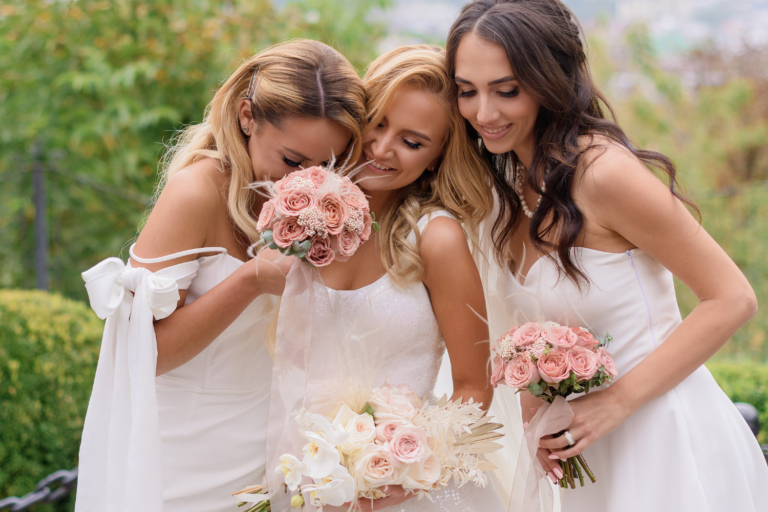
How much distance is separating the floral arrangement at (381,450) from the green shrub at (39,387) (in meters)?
2.19

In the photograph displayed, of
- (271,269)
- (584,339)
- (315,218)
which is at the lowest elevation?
(584,339)

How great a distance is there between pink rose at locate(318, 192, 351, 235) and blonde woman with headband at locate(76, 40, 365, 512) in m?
0.33

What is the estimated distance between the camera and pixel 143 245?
2580 mm

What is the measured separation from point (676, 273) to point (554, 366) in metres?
0.64

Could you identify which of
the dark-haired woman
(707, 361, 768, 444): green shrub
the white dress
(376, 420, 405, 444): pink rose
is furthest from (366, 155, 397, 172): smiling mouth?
(707, 361, 768, 444): green shrub

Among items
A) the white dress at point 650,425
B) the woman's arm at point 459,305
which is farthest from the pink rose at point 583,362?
the woman's arm at point 459,305

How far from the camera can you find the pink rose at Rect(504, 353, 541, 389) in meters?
2.31

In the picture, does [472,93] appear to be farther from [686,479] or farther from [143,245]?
[686,479]

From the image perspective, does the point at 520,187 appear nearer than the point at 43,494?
Yes

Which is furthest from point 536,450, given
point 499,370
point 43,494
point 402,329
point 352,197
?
point 43,494

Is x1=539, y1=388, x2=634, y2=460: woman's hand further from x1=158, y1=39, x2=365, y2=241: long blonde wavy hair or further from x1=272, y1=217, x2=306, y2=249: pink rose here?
x1=158, y1=39, x2=365, y2=241: long blonde wavy hair

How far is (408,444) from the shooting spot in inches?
90.4

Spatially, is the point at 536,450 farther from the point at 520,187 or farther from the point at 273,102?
the point at 273,102

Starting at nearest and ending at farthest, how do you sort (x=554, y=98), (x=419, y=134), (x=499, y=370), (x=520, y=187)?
(x=499, y=370) → (x=554, y=98) → (x=419, y=134) → (x=520, y=187)
